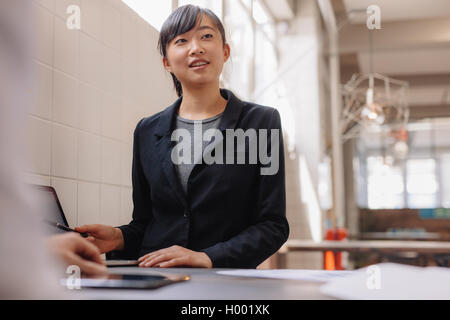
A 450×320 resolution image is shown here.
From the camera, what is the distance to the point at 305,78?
6895mm

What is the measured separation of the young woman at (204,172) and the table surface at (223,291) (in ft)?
1.63

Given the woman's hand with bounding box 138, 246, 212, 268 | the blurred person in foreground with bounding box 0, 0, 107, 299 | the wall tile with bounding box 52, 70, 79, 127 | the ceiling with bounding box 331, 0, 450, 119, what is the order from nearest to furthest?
the blurred person in foreground with bounding box 0, 0, 107, 299 < the woman's hand with bounding box 138, 246, 212, 268 < the wall tile with bounding box 52, 70, 79, 127 < the ceiling with bounding box 331, 0, 450, 119

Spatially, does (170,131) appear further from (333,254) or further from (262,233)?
(333,254)

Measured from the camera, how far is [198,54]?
140 centimetres

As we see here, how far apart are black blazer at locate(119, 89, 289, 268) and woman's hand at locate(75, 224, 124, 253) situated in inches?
2.4

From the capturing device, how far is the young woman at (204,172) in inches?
53.9

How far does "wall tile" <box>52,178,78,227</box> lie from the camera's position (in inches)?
65.1

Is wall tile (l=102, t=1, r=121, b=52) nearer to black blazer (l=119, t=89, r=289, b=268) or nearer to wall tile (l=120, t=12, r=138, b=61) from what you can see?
wall tile (l=120, t=12, r=138, b=61)

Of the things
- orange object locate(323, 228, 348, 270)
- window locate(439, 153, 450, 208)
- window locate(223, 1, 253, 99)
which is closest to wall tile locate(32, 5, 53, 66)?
window locate(223, 1, 253, 99)

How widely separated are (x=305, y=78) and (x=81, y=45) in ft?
17.5

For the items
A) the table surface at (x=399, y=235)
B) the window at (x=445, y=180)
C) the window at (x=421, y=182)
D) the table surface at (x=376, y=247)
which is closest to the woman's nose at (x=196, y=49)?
the table surface at (x=376, y=247)

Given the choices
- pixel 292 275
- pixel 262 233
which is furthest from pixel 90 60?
pixel 292 275

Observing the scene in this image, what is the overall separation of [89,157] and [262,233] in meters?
0.82
